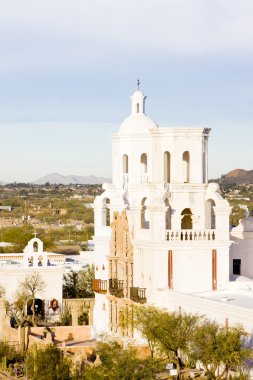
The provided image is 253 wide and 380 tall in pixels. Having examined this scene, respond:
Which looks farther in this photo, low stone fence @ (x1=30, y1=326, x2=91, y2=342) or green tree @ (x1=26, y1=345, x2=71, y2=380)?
low stone fence @ (x1=30, y1=326, x2=91, y2=342)

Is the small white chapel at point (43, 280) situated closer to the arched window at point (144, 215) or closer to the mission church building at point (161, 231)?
the mission church building at point (161, 231)

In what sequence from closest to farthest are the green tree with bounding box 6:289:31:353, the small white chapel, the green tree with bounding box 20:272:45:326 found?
the green tree with bounding box 6:289:31:353
the green tree with bounding box 20:272:45:326
the small white chapel

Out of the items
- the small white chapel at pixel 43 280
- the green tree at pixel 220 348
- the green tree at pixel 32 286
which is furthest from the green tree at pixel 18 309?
the green tree at pixel 220 348

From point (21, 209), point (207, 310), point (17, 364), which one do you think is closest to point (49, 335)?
point (17, 364)

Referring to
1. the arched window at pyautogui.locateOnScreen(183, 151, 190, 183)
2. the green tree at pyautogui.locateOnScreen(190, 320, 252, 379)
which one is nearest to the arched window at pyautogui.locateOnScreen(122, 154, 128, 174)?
the arched window at pyautogui.locateOnScreen(183, 151, 190, 183)

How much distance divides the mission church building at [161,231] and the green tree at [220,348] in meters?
4.01

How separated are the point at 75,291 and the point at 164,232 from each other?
16.2 m

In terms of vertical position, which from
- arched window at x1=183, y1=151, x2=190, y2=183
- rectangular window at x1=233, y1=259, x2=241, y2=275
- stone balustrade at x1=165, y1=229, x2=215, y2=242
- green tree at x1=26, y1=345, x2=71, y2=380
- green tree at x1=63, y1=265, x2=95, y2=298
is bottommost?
green tree at x1=26, y1=345, x2=71, y2=380

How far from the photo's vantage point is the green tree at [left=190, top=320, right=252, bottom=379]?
4100cm

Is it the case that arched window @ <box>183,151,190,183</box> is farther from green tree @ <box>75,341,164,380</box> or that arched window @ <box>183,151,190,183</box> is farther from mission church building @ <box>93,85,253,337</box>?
green tree @ <box>75,341,164,380</box>

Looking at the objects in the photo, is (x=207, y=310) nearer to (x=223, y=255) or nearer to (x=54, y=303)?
(x=223, y=255)

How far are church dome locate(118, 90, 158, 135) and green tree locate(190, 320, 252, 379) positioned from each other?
15776mm

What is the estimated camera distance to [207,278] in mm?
51219

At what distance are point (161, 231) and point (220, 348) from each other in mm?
9989
